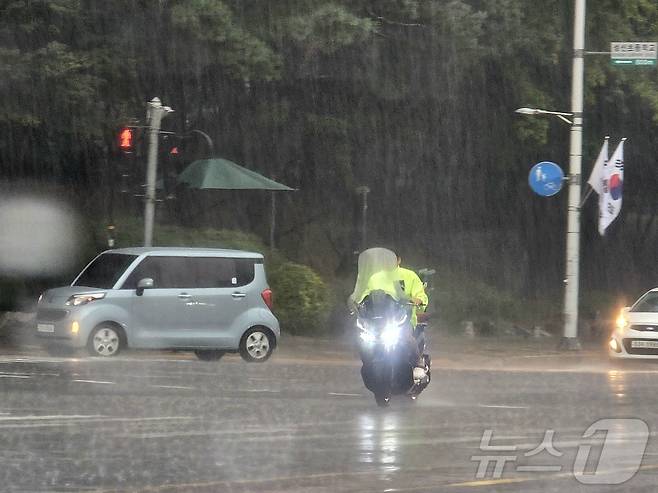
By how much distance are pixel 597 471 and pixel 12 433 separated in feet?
15.4

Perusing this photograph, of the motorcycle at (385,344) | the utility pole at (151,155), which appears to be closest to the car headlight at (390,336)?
the motorcycle at (385,344)

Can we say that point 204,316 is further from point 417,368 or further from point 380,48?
point 380,48

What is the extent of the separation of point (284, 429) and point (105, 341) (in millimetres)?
9075

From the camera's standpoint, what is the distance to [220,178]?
28.8 meters

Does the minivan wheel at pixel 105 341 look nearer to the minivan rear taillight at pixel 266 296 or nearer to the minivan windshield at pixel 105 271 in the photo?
the minivan windshield at pixel 105 271

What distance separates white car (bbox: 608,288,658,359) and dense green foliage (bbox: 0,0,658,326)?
7.07 meters

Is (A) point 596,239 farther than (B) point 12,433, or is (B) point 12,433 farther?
(A) point 596,239

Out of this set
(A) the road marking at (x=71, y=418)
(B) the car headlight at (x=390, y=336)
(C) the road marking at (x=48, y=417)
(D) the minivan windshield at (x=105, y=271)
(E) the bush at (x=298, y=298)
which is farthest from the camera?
(E) the bush at (x=298, y=298)

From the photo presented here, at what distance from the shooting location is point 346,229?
36438mm

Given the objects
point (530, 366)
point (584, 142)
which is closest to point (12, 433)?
point (530, 366)

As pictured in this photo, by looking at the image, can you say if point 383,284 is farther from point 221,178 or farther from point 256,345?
point 221,178

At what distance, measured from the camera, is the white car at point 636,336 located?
81.9 feet

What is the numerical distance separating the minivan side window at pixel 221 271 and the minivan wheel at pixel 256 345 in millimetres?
772

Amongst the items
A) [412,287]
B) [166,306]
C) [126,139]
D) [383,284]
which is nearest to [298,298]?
[126,139]
